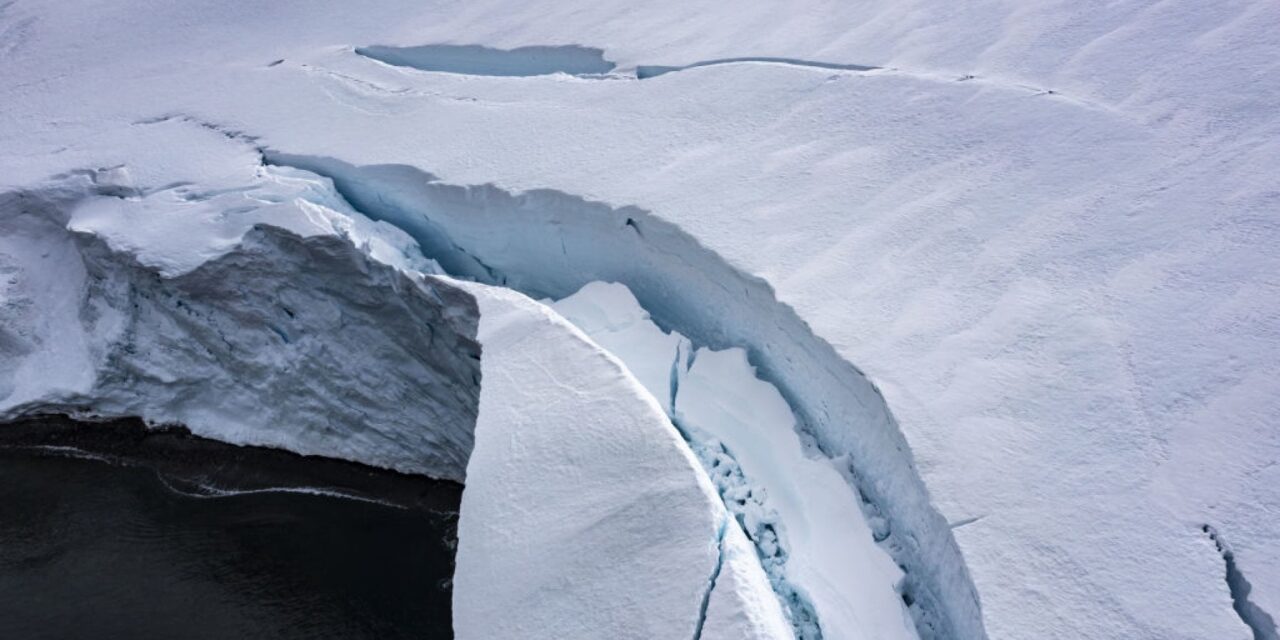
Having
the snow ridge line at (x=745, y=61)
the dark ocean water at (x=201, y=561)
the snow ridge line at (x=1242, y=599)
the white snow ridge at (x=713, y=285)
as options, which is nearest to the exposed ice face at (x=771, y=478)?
the white snow ridge at (x=713, y=285)

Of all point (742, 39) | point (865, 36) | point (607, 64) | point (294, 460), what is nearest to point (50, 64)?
point (294, 460)

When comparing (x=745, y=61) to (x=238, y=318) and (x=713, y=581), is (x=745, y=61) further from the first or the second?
(x=713, y=581)

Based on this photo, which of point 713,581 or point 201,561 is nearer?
point 713,581

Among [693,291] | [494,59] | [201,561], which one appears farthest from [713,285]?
[201,561]

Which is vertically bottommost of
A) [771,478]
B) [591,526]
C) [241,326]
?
[241,326]

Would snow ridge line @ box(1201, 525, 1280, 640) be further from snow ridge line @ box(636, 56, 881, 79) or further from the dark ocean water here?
the dark ocean water

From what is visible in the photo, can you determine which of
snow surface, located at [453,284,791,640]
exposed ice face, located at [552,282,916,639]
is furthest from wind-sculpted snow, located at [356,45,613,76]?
snow surface, located at [453,284,791,640]
